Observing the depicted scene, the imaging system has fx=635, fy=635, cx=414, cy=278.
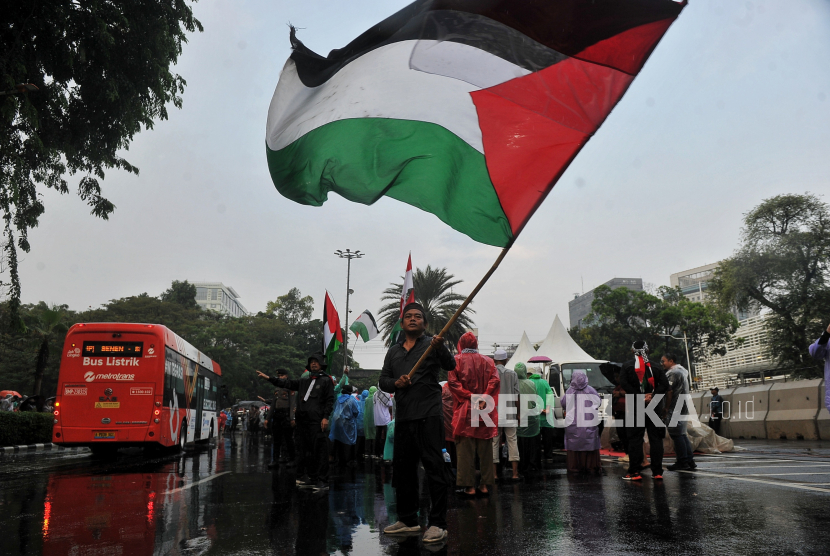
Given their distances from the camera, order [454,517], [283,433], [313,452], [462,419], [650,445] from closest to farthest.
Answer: [454,517] → [462,419] → [650,445] → [313,452] → [283,433]

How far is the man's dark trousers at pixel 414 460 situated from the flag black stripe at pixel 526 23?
304 cm

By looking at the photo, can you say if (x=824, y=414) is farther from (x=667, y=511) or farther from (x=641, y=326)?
(x=641, y=326)

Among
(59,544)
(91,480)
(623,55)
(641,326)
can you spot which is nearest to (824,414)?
(623,55)

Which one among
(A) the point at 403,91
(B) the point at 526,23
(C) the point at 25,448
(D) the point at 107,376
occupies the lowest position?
(C) the point at 25,448

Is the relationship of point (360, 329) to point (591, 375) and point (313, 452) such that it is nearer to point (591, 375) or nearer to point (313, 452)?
point (591, 375)

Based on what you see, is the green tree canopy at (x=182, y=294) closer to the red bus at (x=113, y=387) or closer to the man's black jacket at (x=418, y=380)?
the red bus at (x=113, y=387)

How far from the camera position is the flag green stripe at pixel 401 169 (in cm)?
531

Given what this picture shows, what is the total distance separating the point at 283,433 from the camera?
1300 cm

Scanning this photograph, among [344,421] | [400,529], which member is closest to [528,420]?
[344,421]

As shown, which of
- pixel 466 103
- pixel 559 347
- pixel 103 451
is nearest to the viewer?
pixel 466 103

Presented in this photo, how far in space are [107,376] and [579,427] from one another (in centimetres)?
1002

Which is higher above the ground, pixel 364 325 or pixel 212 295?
pixel 212 295

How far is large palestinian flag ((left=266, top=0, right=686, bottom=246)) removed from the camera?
493 centimetres

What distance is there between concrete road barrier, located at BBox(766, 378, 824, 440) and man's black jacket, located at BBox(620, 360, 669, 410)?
12.3 m
